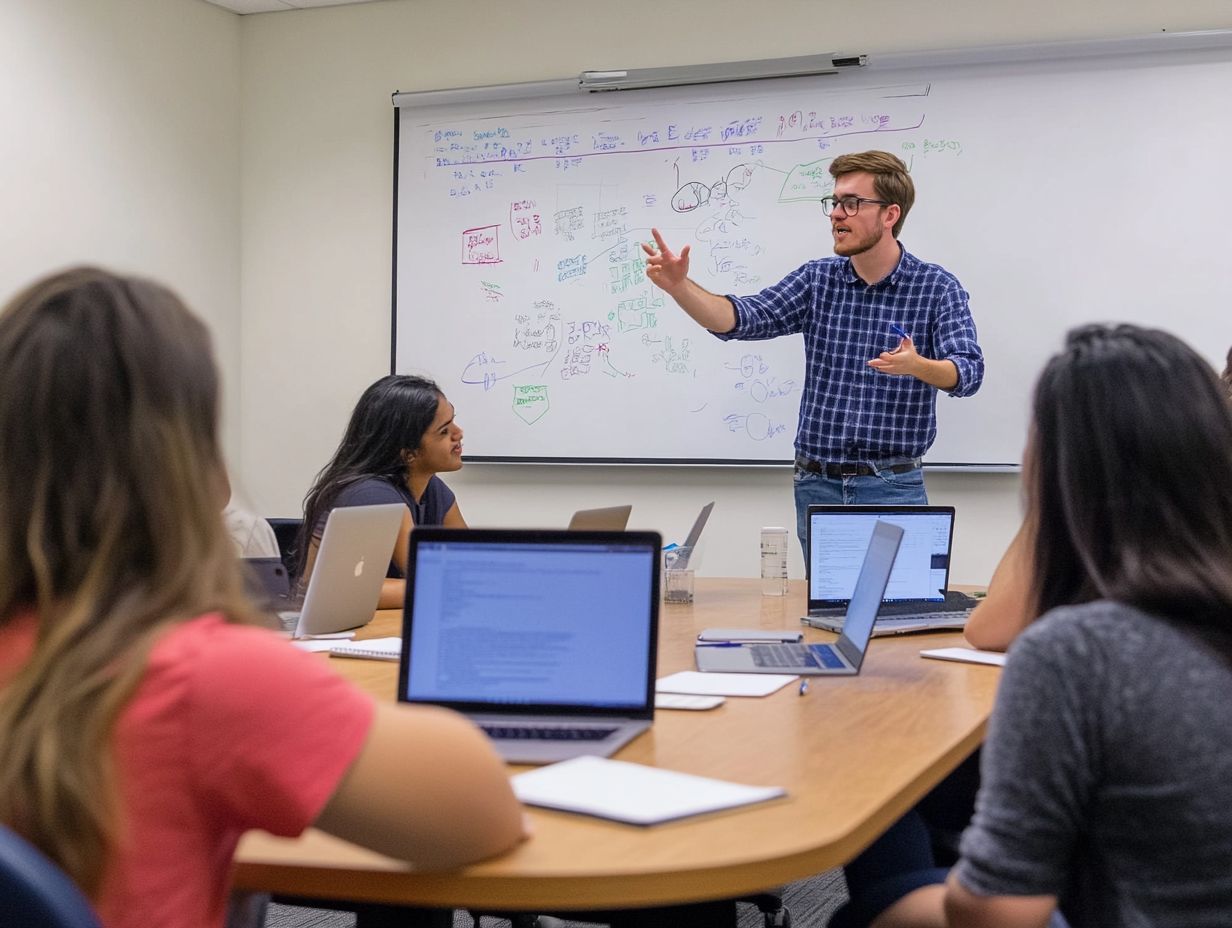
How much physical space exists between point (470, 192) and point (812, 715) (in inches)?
134

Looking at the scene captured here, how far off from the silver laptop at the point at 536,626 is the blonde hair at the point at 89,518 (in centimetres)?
65

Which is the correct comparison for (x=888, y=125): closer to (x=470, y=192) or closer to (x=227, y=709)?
(x=470, y=192)

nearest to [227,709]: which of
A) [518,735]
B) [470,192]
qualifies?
[518,735]

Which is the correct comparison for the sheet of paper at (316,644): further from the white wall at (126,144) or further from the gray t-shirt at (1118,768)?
the white wall at (126,144)

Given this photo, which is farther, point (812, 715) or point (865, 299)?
point (865, 299)

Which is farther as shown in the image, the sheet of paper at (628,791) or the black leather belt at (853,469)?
the black leather belt at (853,469)

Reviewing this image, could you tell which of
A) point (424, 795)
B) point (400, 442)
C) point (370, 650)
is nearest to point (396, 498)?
point (400, 442)

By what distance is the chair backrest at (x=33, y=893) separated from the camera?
2.69 ft

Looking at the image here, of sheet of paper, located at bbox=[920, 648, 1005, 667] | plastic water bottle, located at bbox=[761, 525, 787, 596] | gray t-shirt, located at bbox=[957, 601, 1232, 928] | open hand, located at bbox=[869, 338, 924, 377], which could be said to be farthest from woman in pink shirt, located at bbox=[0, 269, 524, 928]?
open hand, located at bbox=[869, 338, 924, 377]

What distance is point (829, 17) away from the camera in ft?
14.1

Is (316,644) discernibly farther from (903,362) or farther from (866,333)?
(866,333)

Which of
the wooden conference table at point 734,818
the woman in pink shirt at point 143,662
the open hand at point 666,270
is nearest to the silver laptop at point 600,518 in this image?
the wooden conference table at point 734,818

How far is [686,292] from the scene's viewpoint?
3.67 meters

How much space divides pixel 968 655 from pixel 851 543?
0.50m
